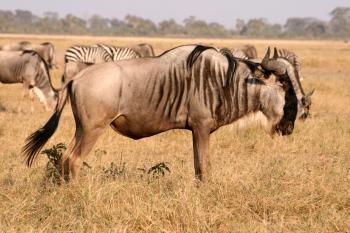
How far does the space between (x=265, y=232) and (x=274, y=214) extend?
488 millimetres

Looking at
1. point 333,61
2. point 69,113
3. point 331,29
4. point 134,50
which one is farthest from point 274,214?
point 331,29

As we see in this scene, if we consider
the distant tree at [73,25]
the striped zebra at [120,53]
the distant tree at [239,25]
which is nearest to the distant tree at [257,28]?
the distant tree at [239,25]

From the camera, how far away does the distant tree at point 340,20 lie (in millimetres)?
136125

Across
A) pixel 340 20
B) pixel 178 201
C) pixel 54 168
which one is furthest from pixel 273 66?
pixel 340 20

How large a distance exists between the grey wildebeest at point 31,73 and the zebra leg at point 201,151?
24.7ft

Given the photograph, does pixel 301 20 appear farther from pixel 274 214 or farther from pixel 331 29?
pixel 274 214

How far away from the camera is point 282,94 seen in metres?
5.30

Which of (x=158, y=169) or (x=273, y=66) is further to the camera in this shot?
(x=273, y=66)

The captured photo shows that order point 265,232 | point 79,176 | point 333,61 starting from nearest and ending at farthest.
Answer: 1. point 265,232
2. point 79,176
3. point 333,61

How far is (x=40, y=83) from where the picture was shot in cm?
1201

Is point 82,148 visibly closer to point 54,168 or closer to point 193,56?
point 54,168

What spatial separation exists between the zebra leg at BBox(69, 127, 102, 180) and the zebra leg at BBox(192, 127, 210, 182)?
88 cm

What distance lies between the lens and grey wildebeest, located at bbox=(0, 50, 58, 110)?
39.3 feet

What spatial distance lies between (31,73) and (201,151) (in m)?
7.81
